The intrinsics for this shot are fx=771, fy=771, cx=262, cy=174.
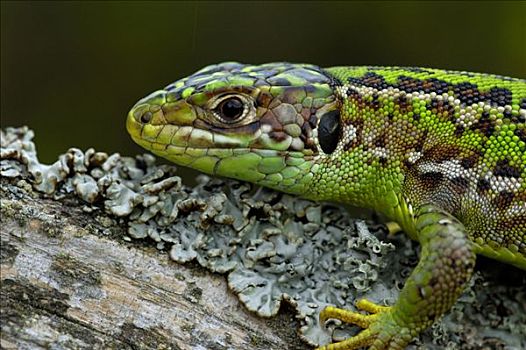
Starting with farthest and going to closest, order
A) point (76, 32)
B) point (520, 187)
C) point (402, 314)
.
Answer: point (76, 32) < point (520, 187) < point (402, 314)

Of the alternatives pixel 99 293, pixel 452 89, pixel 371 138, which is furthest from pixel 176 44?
pixel 99 293

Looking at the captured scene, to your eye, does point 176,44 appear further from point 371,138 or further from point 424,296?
point 424,296

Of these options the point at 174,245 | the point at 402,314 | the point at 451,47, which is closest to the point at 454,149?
the point at 402,314

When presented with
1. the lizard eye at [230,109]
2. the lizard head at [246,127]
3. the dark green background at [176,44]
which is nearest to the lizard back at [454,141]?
the lizard head at [246,127]

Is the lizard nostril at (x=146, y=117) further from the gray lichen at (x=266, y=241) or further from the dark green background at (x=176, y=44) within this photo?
the dark green background at (x=176, y=44)

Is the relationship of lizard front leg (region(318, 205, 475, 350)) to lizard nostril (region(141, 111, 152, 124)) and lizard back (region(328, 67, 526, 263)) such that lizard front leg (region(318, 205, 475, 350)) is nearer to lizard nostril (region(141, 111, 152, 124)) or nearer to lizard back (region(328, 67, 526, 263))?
lizard back (region(328, 67, 526, 263))

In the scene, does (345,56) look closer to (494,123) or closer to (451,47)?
(451,47)
